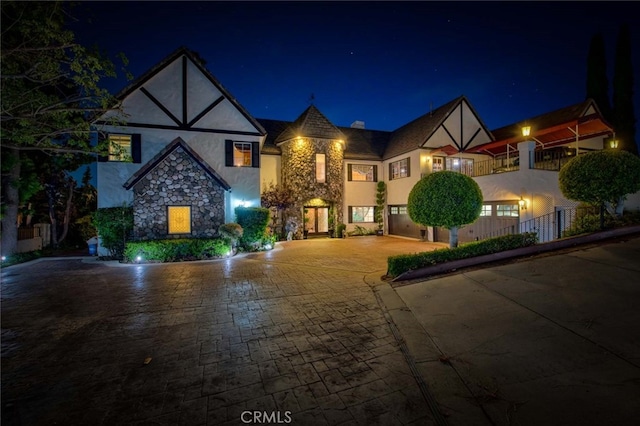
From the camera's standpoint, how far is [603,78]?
25.0m

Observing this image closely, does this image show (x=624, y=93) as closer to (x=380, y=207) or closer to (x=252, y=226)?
(x=380, y=207)

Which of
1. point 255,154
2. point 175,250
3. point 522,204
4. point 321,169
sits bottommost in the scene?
point 175,250

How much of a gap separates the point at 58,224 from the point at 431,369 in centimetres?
2241

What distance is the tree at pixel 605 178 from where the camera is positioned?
905 cm

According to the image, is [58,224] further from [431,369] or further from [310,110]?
[431,369]

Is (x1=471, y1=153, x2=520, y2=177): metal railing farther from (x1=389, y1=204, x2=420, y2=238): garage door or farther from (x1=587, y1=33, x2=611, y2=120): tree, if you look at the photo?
(x1=587, y1=33, x2=611, y2=120): tree

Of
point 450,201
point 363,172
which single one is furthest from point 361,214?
point 450,201

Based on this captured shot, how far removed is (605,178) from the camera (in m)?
9.18

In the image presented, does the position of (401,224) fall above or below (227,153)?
Answer: below

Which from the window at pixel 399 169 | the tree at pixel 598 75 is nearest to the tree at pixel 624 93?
the tree at pixel 598 75

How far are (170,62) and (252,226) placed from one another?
31.8 feet

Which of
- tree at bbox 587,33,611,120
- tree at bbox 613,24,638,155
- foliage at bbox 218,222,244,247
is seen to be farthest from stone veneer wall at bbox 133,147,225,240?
tree at bbox 587,33,611,120

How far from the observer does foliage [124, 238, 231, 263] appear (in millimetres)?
12047

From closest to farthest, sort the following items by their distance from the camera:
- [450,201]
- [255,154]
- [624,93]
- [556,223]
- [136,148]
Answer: [450,201] → [556,223] → [136,148] → [255,154] → [624,93]
